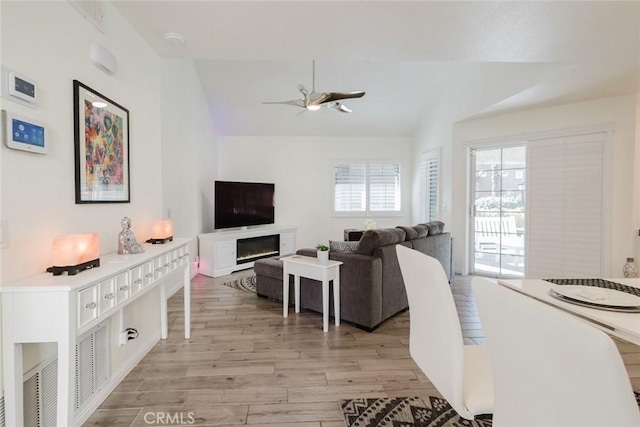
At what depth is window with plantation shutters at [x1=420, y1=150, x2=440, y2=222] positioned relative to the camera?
585 cm

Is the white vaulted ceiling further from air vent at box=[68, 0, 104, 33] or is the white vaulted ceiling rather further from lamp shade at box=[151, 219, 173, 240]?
lamp shade at box=[151, 219, 173, 240]

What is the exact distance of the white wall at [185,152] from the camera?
3.99 m

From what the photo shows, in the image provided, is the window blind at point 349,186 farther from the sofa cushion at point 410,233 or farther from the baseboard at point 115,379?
the baseboard at point 115,379

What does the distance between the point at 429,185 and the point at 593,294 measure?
193 inches

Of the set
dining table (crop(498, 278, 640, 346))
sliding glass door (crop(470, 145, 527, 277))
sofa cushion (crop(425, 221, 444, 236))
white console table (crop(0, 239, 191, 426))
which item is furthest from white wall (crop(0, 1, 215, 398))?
sliding glass door (crop(470, 145, 527, 277))

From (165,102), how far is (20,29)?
2599 mm

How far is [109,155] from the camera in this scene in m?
2.10

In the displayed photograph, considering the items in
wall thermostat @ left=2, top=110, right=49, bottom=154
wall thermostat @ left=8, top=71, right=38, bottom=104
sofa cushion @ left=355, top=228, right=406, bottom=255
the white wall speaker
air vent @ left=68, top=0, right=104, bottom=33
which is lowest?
sofa cushion @ left=355, top=228, right=406, bottom=255

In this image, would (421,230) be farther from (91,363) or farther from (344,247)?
(91,363)

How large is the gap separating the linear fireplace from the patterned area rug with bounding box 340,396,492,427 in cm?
399

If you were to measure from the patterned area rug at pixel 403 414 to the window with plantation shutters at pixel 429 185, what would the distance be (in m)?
4.35

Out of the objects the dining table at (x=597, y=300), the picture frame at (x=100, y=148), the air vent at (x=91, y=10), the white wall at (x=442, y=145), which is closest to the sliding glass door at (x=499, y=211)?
the white wall at (x=442, y=145)

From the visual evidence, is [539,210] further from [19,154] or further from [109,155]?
[19,154]

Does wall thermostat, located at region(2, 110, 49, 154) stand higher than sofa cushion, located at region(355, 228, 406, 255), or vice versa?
wall thermostat, located at region(2, 110, 49, 154)
